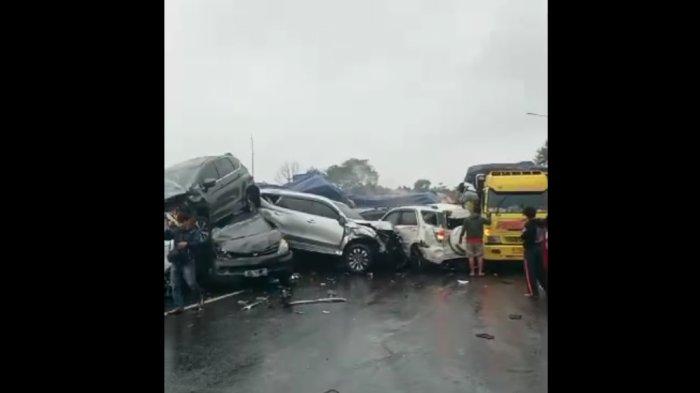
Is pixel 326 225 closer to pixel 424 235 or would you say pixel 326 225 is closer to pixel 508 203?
pixel 424 235

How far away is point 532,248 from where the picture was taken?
5.31 meters

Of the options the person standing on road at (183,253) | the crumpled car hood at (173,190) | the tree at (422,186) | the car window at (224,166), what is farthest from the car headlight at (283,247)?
the tree at (422,186)

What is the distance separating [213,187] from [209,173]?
180mm

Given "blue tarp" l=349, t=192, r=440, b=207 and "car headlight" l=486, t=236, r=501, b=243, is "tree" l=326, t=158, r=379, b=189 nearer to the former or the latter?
"blue tarp" l=349, t=192, r=440, b=207

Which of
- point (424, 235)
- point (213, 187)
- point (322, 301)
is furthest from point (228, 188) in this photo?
point (424, 235)

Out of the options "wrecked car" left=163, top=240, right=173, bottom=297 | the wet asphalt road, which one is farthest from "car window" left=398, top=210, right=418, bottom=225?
"wrecked car" left=163, top=240, right=173, bottom=297

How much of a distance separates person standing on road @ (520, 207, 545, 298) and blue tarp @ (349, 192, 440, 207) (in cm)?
105

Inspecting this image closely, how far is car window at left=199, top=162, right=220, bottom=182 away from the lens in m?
5.44
